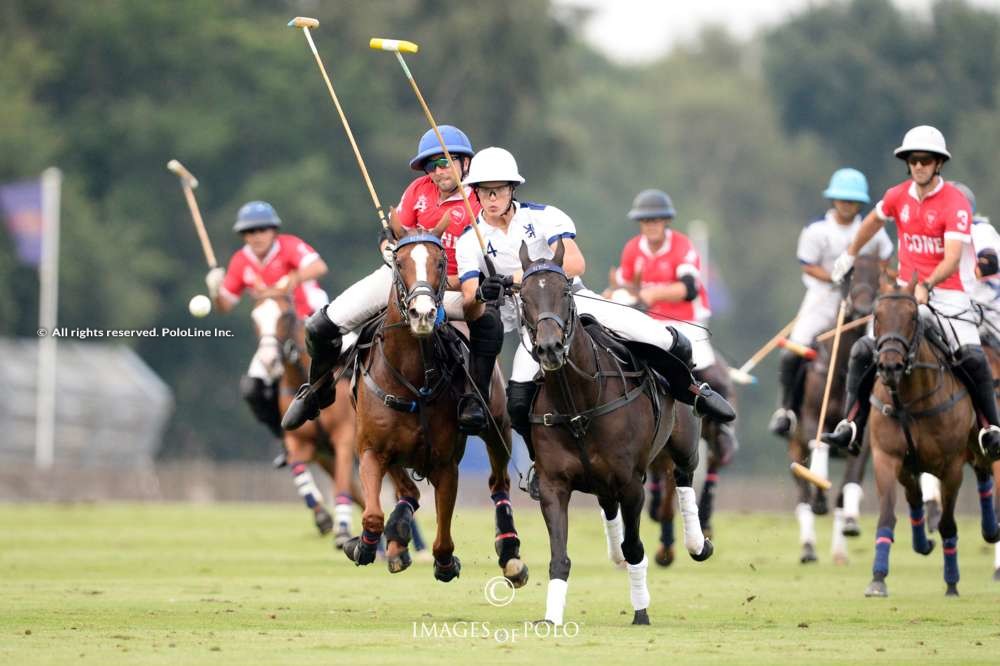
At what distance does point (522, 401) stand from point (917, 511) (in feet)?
16.2

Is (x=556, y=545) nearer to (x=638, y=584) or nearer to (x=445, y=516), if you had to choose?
(x=638, y=584)

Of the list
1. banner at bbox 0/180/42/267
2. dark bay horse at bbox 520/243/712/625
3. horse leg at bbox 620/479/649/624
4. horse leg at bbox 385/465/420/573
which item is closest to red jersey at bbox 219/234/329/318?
horse leg at bbox 385/465/420/573

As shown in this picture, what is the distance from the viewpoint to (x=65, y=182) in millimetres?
48812

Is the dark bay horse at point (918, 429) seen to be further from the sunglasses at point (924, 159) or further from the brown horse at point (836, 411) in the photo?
the brown horse at point (836, 411)

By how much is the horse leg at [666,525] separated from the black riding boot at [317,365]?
13.3 feet

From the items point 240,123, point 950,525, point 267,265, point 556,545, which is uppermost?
point 240,123

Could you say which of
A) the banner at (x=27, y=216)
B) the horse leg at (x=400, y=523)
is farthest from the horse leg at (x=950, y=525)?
the banner at (x=27, y=216)

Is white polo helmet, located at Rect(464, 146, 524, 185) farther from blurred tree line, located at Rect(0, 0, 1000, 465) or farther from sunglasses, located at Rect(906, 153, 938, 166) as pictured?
blurred tree line, located at Rect(0, 0, 1000, 465)

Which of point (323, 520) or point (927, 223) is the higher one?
point (927, 223)

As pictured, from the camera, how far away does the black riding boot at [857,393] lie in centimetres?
1507

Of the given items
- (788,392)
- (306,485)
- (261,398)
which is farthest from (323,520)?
(788,392)

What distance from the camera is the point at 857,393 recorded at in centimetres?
1523

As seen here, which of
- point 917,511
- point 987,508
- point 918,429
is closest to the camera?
point 918,429

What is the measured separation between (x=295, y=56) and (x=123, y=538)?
30.9m
